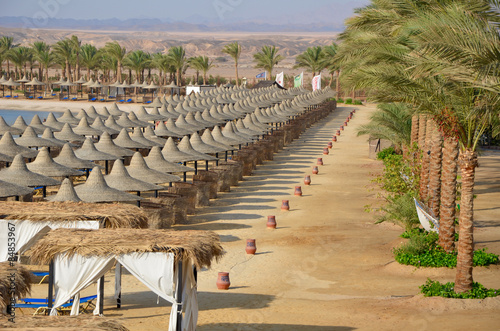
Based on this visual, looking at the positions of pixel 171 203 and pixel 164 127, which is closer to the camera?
pixel 171 203

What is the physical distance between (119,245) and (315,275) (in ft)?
21.2

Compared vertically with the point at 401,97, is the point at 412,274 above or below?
below

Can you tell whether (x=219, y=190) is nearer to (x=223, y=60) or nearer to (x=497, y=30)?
(x=497, y=30)

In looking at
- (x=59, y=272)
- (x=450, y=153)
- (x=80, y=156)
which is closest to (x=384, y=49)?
(x=450, y=153)

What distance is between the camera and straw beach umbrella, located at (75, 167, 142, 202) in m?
18.4

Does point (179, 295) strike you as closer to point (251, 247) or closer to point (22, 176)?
point (251, 247)

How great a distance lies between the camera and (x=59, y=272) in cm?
1107

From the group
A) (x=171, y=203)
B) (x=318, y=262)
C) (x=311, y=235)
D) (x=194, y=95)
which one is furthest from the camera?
(x=194, y=95)

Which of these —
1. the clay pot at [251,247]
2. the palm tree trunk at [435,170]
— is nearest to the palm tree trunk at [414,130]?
the palm tree trunk at [435,170]

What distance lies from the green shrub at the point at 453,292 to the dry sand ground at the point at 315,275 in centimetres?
20

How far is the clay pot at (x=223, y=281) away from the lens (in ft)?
49.6

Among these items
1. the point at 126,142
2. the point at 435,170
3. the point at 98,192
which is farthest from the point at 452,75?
the point at 126,142

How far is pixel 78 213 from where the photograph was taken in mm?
13555

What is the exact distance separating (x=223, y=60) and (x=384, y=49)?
172395 mm
